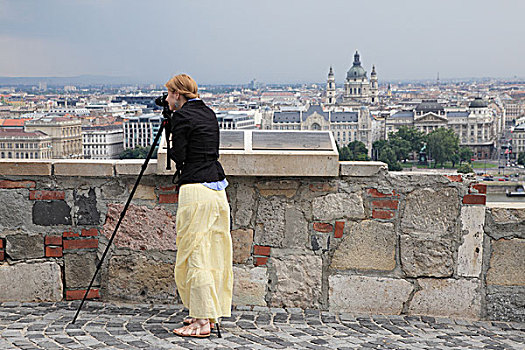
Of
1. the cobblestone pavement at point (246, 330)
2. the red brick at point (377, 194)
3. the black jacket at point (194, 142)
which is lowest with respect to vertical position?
the cobblestone pavement at point (246, 330)

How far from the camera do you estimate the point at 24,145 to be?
237 feet

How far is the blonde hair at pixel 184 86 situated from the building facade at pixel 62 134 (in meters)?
74.1

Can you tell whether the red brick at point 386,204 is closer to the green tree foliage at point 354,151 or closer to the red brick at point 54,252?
the red brick at point 54,252

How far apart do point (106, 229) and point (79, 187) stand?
9.0 inches

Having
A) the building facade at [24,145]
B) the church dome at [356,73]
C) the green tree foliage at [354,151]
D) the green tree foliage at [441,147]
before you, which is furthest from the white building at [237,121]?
the church dome at [356,73]

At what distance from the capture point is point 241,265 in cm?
363

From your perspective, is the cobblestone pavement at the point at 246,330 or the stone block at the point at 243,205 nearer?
the cobblestone pavement at the point at 246,330

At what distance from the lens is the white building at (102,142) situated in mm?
86188

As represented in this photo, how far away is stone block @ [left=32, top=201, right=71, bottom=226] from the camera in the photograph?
3.67 m

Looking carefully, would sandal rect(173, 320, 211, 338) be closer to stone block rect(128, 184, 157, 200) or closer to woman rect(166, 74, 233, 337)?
woman rect(166, 74, 233, 337)

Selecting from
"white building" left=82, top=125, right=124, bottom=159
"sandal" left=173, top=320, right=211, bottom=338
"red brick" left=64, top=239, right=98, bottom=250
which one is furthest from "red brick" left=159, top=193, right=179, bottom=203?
"white building" left=82, top=125, right=124, bottom=159

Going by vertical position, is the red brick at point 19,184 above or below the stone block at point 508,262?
above

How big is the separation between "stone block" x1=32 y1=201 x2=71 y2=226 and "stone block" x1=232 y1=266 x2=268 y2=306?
0.82m

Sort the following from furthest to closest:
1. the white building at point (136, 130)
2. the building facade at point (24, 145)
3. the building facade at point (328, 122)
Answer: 1. the white building at point (136, 130)
2. the building facade at point (328, 122)
3. the building facade at point (24, 145)
